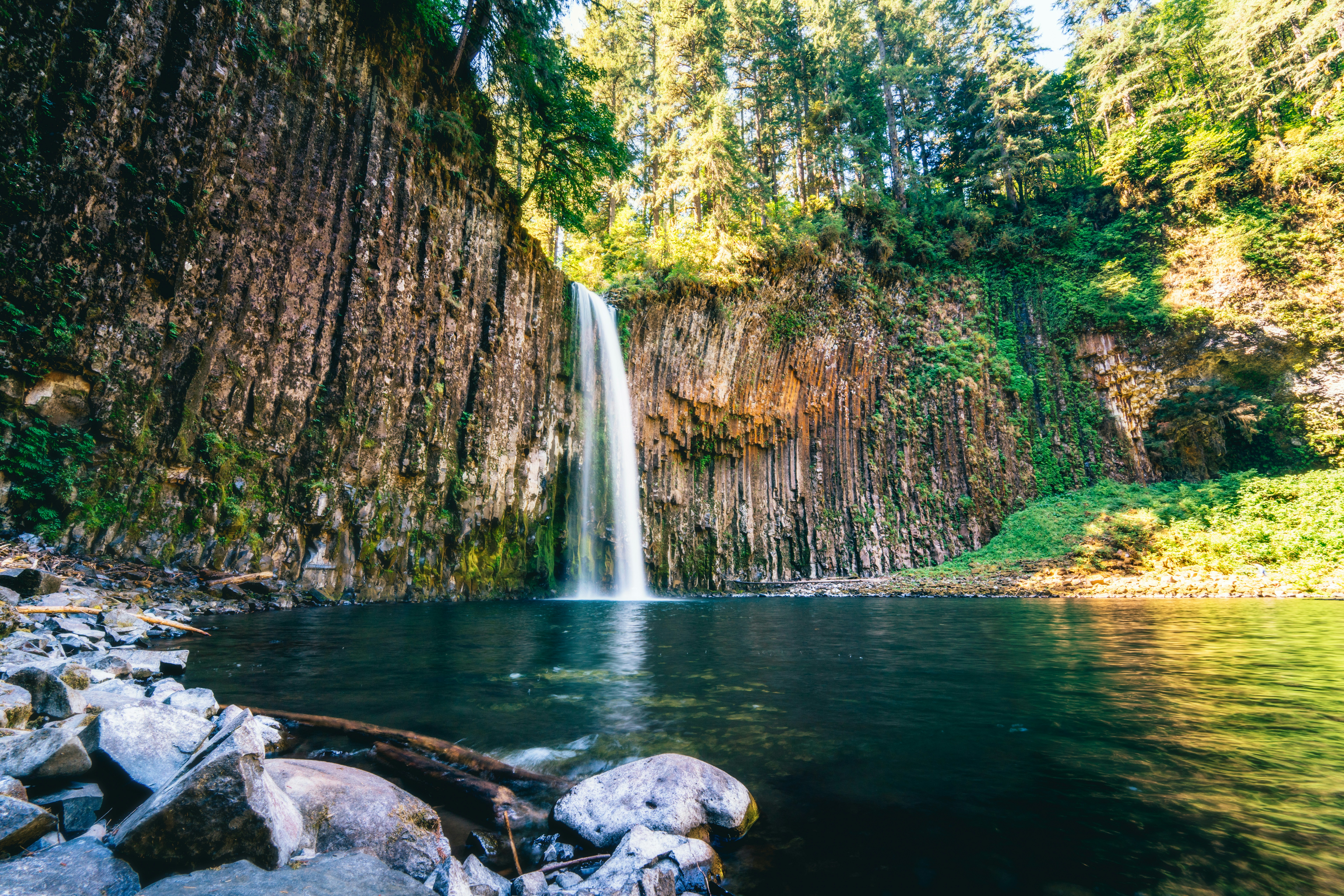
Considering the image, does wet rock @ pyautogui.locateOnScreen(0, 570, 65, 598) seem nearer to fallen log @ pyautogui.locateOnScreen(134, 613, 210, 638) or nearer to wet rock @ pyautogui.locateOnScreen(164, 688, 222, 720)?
fallen log @ pyautogui.locateOnScreen(134, 613, 210, 638)

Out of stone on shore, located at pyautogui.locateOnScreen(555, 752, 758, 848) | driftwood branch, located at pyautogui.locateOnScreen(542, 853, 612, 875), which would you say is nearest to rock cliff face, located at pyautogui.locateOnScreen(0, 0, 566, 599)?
stone on shore, located at pyautogui.locateOnScreen(555, 752, 758, 848)

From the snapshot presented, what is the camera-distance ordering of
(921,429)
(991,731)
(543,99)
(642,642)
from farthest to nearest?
1. (921,429)
2. (543,99)
3. (642,642)
4. (991,731)

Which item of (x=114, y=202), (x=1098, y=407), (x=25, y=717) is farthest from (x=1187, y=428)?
(x=114, y=202)

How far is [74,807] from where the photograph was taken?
6.24 ft

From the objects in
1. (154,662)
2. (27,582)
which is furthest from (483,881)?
(27,582)

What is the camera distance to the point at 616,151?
741 inches

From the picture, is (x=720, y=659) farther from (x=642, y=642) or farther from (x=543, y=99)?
(x=543, y=99)

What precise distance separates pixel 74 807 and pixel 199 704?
2002mm

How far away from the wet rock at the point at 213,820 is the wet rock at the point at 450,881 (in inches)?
20.1

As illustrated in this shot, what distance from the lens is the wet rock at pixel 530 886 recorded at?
1.93 meters

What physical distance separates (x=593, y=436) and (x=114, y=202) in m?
13.9

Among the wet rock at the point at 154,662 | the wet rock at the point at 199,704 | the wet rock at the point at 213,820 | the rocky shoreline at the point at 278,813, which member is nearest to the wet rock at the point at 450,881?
the rocky shoreline at the point at 278,813

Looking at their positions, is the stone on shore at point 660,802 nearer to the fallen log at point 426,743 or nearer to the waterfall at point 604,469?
the fallen log at point 426,743

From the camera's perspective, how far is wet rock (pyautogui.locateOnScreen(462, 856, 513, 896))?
1872mm
